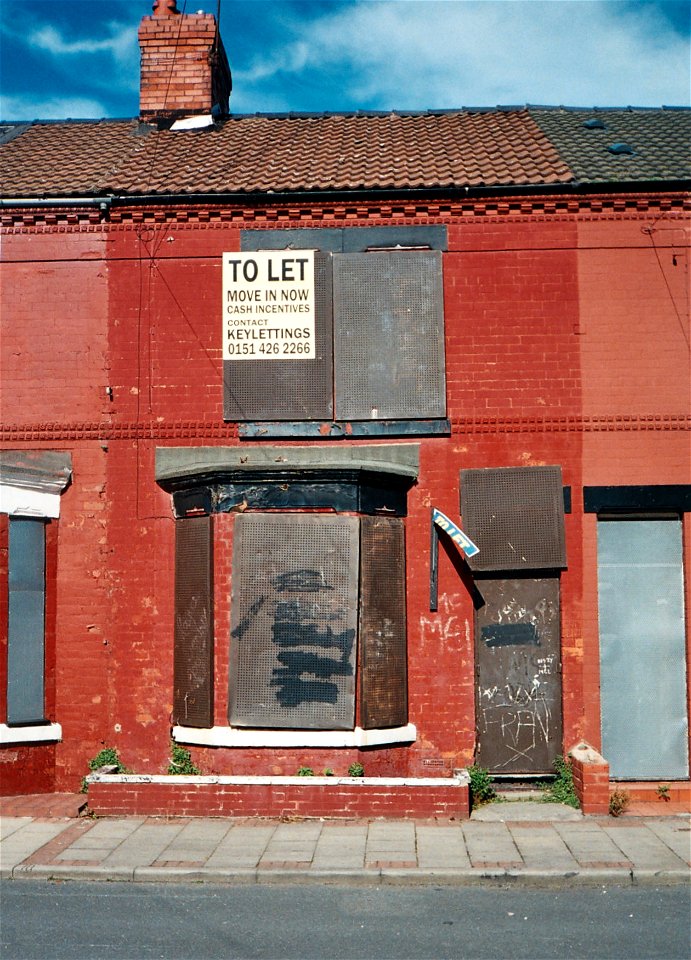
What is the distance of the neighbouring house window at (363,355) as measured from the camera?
486 inches

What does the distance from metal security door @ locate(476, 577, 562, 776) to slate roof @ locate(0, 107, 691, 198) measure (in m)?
5.36

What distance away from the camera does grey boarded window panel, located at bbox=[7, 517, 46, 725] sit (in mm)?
12055

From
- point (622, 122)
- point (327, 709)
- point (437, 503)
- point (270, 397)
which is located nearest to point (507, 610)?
point (437, 503)

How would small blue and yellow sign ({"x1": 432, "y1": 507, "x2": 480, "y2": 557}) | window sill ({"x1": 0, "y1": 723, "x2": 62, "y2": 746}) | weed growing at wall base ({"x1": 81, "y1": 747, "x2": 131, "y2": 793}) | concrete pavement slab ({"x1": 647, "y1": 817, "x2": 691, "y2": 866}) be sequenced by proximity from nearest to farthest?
concrete pavement slab ({"x1": 647, "y1": 817, "x2": 691, "y2": 866}) → small blue and yellow sign ({"x1": 432, "y1": 507, "x2": 480, "y2": 557}) → window sill ({"x1": 0, "y1": 723, "x2": 62, "y2": 746}) → weed growing at wall base ({"x1": 81, "y1": 747, "x2": 131, "y2": 793})

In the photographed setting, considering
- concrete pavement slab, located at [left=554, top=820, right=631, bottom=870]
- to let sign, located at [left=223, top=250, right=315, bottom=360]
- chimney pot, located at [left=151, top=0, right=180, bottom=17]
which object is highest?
chimney pot, located at [left=151, top=0, right=180, bottom=17]

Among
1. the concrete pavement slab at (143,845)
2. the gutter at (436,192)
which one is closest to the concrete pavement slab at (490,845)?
the concrete pavement slab at (143,845)

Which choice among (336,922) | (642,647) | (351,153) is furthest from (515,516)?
(351,153)

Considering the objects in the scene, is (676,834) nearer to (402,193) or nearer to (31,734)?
(31,734)

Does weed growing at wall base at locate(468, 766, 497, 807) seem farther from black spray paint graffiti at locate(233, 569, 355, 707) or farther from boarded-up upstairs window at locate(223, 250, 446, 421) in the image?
boarded-up upstairs window at locate(223, 250, 446, 421)

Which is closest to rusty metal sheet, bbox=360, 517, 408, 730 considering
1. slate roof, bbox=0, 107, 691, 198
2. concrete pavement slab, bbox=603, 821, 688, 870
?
concrete pavement slab, bbox=603, 821, 688, 870

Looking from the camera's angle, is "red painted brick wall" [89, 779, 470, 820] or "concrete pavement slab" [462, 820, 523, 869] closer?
"concrete pavement slab" [462, 820, 523, 869]

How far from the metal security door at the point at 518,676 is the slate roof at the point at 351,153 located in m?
5.36

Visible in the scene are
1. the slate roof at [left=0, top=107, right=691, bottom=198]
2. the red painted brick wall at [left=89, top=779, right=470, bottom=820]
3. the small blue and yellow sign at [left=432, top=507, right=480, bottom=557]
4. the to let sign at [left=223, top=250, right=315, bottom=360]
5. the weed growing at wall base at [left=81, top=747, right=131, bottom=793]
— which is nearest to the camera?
the red painted brick wall at [left=89, top=779, right=470, bottom=820]

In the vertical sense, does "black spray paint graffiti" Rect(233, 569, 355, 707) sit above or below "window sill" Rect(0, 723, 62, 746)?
above
